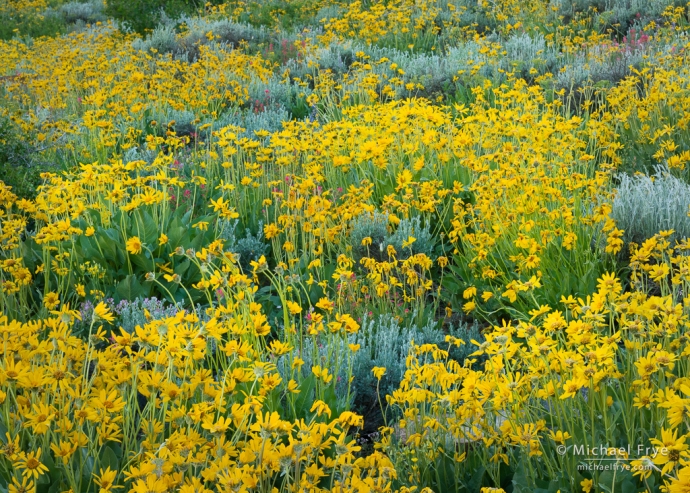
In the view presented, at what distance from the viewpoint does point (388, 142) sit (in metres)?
4.45

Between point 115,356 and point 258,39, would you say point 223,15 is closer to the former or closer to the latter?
point 258,39

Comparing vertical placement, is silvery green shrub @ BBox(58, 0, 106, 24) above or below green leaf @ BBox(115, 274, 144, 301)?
above

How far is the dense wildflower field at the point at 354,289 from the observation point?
2.04 m

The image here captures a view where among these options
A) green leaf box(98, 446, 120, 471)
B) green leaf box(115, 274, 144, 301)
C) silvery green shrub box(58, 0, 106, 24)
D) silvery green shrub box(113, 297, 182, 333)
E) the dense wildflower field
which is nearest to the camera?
the dense wildflower field

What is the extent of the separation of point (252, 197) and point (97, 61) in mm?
3641

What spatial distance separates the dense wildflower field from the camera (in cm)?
204

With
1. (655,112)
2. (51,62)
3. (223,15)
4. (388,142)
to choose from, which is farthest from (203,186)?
(223,15)

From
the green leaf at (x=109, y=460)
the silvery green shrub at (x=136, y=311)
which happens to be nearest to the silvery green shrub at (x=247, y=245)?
the silvery green shrub at (x=136, y=311)

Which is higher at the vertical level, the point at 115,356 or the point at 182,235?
the point at 115,356

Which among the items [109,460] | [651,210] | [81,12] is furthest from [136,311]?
[81,12]

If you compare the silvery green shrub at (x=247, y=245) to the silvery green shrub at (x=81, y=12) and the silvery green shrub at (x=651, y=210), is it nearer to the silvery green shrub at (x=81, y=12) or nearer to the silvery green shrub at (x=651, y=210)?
the silvery green shrub at (x=651, y=210)

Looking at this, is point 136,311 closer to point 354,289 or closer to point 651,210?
point 354,289

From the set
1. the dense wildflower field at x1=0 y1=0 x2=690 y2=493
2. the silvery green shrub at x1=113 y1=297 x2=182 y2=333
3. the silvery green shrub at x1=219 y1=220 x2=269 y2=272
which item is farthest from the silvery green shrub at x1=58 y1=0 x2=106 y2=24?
the silvery green shrub at x1=113 y1=297 x2=182 y2=333

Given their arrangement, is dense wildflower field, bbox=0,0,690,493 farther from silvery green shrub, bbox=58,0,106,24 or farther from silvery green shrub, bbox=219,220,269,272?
silvery green shrub, bbox=58,0,106,24
